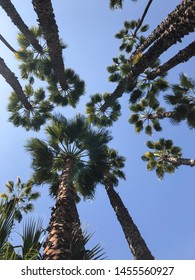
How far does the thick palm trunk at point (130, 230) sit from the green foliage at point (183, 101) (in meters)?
4.71

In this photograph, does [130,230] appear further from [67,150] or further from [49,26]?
[49,26]

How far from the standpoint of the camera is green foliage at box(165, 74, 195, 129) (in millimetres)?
14500

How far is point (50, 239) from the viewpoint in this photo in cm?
560

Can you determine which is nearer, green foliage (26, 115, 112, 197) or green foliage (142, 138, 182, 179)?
green foliage (26, 115, 112, 197)

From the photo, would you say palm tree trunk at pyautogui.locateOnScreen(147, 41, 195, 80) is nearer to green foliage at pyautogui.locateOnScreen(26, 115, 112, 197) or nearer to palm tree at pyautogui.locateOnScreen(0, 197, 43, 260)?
green foliage at pyautogui.locateOnScreen(26, 115, 112, 197)

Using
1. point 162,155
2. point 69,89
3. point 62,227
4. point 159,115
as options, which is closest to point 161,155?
point 162,155

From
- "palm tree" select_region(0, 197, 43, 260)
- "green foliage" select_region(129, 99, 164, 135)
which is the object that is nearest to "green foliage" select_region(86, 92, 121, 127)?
"green foliage" select_region(129, 99, 164, 135)

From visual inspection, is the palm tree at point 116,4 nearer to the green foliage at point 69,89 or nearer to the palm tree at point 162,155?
the green foliage at point 69,89

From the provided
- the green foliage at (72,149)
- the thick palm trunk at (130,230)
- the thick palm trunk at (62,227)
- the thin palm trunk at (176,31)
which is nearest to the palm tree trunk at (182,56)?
the thin palm trunk at (176,31)

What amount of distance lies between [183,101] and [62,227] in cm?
1059

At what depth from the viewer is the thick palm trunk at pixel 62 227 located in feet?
16.8

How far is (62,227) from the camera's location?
6.02 m

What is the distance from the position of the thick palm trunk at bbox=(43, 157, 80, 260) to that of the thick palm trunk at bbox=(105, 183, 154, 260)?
3605 millimetres

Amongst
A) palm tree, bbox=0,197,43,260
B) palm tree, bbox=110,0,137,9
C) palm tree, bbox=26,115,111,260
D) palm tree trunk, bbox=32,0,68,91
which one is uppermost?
palm tree, bbox=110,0,137,9
